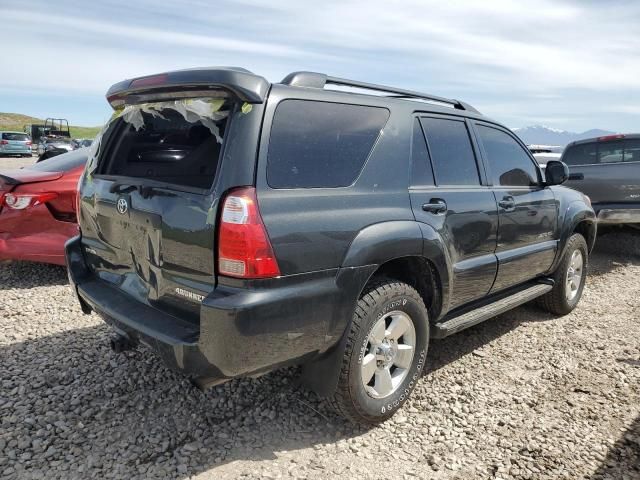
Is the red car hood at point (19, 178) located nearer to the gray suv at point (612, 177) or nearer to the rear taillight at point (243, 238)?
the rear taillight at point (243, 238)

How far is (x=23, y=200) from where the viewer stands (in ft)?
16.1

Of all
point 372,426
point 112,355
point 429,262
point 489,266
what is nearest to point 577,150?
point 489,266

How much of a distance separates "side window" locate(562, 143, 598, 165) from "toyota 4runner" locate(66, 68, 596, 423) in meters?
5.21

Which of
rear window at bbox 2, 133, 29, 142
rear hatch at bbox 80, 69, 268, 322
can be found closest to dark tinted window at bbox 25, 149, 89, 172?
rear hatch at bbox 80, 69, 268, 322

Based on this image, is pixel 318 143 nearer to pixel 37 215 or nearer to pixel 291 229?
pixel 291 229

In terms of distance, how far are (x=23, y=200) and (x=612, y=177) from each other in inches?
292

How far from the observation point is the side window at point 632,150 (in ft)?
24.1

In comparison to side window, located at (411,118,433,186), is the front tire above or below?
below

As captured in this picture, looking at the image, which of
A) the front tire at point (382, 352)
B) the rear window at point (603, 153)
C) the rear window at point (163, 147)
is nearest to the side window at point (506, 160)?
the front tire at point (382, 352)

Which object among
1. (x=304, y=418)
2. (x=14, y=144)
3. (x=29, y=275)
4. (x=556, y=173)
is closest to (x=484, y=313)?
(x=304, y=418)

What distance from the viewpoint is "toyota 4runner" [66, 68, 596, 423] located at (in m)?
2.26

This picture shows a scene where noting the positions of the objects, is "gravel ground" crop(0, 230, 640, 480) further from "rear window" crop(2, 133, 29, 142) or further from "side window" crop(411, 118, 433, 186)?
"rear window" crop(2, 133, 29, 142)

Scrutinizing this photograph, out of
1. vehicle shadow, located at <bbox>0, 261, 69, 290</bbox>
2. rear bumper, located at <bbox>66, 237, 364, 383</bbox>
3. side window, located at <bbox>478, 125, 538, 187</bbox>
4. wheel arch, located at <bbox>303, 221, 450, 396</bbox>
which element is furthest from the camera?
vehicle shadow, located at <bbox>0, 261, 69, 290</bbox>

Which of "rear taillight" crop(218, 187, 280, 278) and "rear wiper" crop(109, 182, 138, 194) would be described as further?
"rear wiper" crop(109, 182, 138, 194)
